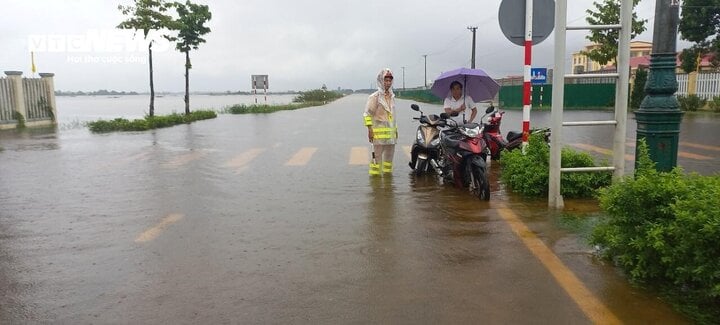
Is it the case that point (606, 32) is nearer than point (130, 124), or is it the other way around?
point (130, 124)

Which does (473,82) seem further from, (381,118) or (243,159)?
(243,159)

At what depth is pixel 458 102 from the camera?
9.19m

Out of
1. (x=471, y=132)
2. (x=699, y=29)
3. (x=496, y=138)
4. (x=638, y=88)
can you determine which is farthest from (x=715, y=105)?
(x=471, y=132)

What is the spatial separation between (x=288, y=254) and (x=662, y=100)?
3624mm

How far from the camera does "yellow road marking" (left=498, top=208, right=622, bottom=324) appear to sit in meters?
3.35

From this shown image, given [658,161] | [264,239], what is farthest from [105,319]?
[658,161]

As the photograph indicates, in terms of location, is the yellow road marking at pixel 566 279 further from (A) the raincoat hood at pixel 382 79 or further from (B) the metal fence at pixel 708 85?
(B) the metal fence at pixel 708 85

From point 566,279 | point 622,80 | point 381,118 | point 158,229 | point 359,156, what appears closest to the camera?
point 566,279

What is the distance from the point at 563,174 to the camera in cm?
645

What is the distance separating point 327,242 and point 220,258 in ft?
3.10

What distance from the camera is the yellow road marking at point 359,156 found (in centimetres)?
1040

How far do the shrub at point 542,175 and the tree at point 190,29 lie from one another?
22168mm

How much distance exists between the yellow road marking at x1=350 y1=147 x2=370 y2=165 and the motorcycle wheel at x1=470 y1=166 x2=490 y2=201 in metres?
3.52

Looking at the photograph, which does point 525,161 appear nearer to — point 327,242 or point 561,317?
point 327,242
